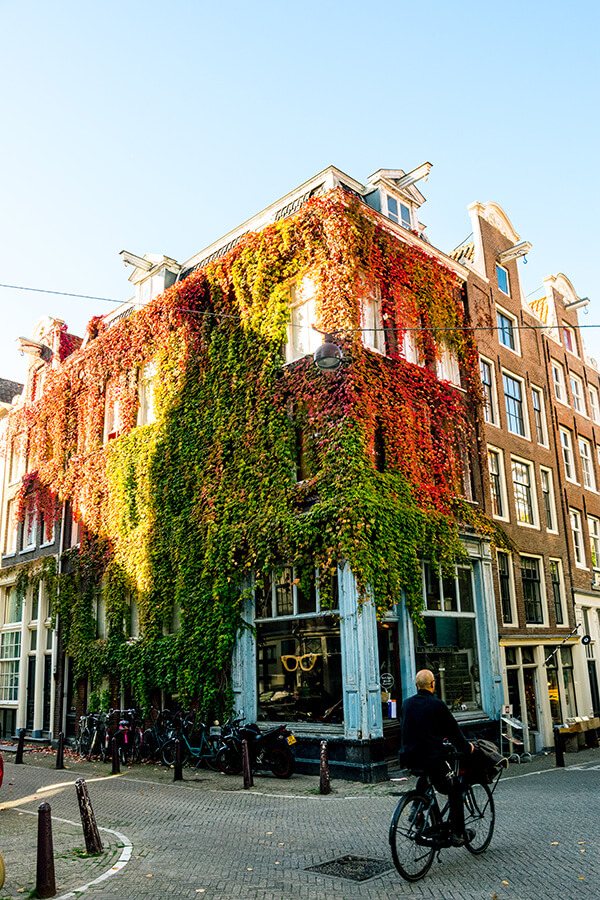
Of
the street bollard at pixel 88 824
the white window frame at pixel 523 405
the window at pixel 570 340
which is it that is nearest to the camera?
the street bollard at pixel 88 824

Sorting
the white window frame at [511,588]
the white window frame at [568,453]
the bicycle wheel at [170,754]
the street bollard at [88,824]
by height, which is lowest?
the bicycle wheel at [170,754]

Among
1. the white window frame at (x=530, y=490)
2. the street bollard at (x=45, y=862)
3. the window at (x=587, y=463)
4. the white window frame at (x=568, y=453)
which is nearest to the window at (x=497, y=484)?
the white window frame at (x=530, y=490)

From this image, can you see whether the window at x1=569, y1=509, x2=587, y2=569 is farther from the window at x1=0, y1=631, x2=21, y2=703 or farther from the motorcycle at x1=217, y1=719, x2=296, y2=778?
the window at x1=0, y1=631, x2=21, y2=703

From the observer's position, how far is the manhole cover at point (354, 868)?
23.3 ft

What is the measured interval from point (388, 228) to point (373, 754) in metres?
12.0

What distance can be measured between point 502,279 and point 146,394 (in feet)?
40.2

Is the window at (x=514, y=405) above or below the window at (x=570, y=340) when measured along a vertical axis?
below

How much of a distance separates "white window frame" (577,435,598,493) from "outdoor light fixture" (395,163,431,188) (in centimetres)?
1337

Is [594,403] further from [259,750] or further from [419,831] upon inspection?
[419,831]

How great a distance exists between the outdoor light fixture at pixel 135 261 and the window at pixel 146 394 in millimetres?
3592

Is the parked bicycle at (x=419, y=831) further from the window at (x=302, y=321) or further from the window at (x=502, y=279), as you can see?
the window at (x=502, y=279)

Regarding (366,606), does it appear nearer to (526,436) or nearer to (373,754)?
(373,754)

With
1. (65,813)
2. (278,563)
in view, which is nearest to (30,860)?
(65,813)

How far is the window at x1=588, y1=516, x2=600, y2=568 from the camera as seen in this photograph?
1088 inches
